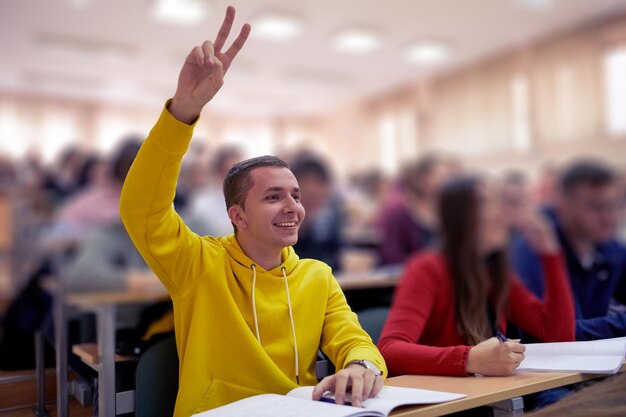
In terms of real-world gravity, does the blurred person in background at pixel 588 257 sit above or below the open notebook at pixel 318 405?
above

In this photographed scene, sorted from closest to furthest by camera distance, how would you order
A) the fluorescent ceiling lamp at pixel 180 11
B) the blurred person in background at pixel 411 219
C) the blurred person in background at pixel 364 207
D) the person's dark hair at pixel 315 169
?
1. the person's dark hair at pixel 315 169
2. the blurred person in background at pixel 411 219
3. the blurred person in background at pixel 364 207
4. the fluorescent ceiling lamp at pixel 180 11

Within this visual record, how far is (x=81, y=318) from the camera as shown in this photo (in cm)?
114

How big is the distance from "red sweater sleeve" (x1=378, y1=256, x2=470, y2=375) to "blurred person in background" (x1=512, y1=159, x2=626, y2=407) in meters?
0.14

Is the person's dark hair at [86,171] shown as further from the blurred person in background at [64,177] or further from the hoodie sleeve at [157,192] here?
the hoodie sleeve at [157,192]

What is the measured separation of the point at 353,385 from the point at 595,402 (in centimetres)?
36

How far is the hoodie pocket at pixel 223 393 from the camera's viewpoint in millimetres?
786

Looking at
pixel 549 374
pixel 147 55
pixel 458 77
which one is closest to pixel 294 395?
pixel 549 374

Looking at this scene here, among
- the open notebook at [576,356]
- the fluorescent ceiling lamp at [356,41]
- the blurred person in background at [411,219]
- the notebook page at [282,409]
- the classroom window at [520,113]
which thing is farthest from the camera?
the classroom window at [520,113]

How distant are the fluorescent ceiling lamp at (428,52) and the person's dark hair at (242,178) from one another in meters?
5.47

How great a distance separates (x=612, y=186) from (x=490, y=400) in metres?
1.17

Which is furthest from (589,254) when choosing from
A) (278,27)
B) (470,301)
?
(278,27)

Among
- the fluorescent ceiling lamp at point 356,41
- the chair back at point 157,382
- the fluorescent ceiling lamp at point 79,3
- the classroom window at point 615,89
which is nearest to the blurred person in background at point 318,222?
the chair back at point 157,382

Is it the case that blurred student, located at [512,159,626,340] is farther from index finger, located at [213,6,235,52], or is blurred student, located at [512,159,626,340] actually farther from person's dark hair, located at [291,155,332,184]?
index finger, located at [213,6,235,52]

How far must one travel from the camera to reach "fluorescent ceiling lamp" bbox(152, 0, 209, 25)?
4.54m
